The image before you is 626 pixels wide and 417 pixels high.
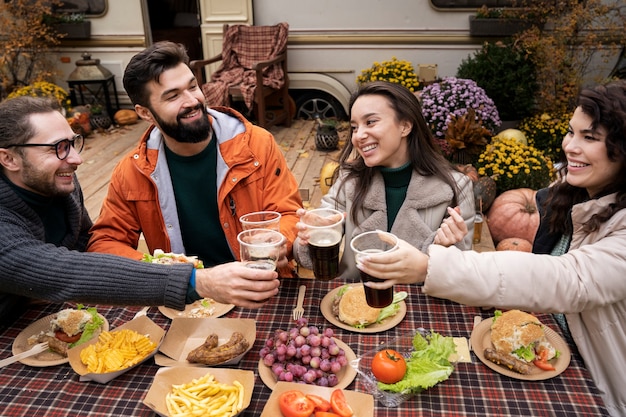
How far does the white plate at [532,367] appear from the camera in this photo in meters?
1.62

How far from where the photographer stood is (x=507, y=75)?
5707mm

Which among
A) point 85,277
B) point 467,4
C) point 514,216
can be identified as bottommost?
point 514,216

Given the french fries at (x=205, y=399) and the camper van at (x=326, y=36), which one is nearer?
the french fries at (x=205, y=399)

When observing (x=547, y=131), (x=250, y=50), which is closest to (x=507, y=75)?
(x=547, y=131)

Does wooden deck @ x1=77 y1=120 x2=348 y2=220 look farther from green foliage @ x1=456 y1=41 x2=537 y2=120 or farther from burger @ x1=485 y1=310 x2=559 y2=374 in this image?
burger @ x1=485 y1=310 x2=559 y2=374

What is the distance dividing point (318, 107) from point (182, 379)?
6.46 meters

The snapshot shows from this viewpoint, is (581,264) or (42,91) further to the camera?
(42,91)

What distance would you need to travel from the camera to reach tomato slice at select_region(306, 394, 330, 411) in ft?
4.89

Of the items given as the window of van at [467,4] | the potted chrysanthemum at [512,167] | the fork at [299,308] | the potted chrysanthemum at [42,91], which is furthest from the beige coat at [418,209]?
the potted chrysanthemum at [42,91]

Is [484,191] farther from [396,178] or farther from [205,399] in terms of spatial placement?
[205,399]

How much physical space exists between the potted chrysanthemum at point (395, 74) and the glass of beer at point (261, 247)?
190 inches

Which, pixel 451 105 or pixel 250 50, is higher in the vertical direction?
pixel 250 50

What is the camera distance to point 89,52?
7812 millimetres

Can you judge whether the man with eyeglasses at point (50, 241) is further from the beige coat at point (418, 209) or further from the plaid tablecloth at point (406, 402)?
the beige coat at point (418, 209)
